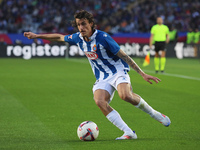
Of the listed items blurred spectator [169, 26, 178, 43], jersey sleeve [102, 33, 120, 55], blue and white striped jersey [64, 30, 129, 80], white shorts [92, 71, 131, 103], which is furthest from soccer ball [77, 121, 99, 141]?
blurred spectator [169, 26, 178, 43]

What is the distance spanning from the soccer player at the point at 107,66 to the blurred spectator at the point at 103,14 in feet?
87.8

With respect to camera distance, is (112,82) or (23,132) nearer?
(112,82)

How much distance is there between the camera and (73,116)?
858 centimetres

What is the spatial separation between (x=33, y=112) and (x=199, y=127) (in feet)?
10.6

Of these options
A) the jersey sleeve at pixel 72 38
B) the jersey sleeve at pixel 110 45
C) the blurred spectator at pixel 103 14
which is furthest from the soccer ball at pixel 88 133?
the blurred spectator at pixel 103 14

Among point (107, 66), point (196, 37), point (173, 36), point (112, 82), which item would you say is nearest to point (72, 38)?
point (107, 66)

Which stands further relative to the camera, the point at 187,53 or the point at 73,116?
the point at 187,53

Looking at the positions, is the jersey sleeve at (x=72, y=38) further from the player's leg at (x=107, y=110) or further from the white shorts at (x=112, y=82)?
the player's leg at (x=107, y=110)

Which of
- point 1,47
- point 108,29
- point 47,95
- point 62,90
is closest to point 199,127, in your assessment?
point 47,95

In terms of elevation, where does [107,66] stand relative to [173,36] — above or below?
above

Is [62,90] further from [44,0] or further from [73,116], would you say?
[44,0]

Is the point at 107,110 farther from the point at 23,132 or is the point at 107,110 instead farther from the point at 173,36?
the point at 173,36

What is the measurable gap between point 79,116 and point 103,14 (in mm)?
28242

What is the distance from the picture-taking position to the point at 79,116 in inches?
337
